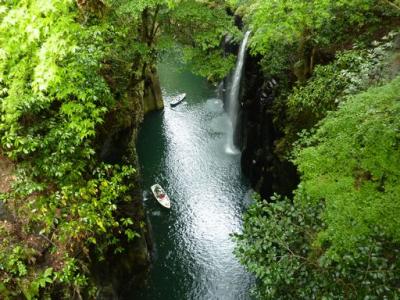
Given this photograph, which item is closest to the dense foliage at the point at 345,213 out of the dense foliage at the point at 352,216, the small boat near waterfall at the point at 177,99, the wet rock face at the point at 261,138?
the dense foliage at the point at 352,216

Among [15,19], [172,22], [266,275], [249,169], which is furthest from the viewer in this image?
[249,169]

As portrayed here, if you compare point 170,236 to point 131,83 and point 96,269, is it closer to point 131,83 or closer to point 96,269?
point 96,269

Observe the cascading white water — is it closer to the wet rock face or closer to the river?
the river

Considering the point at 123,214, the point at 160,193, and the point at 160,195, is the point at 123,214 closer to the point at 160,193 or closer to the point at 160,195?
the point at 160,195

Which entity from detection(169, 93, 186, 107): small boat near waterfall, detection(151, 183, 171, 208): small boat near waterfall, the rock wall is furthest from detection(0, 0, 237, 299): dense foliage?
detection(169, 93, 186, 107): small boat near waterfall

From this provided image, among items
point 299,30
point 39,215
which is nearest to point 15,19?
point 39,215

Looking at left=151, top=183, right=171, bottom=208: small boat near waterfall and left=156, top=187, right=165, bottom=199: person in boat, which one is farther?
left=156, top=187, right=165, bottom=199: person in boat
